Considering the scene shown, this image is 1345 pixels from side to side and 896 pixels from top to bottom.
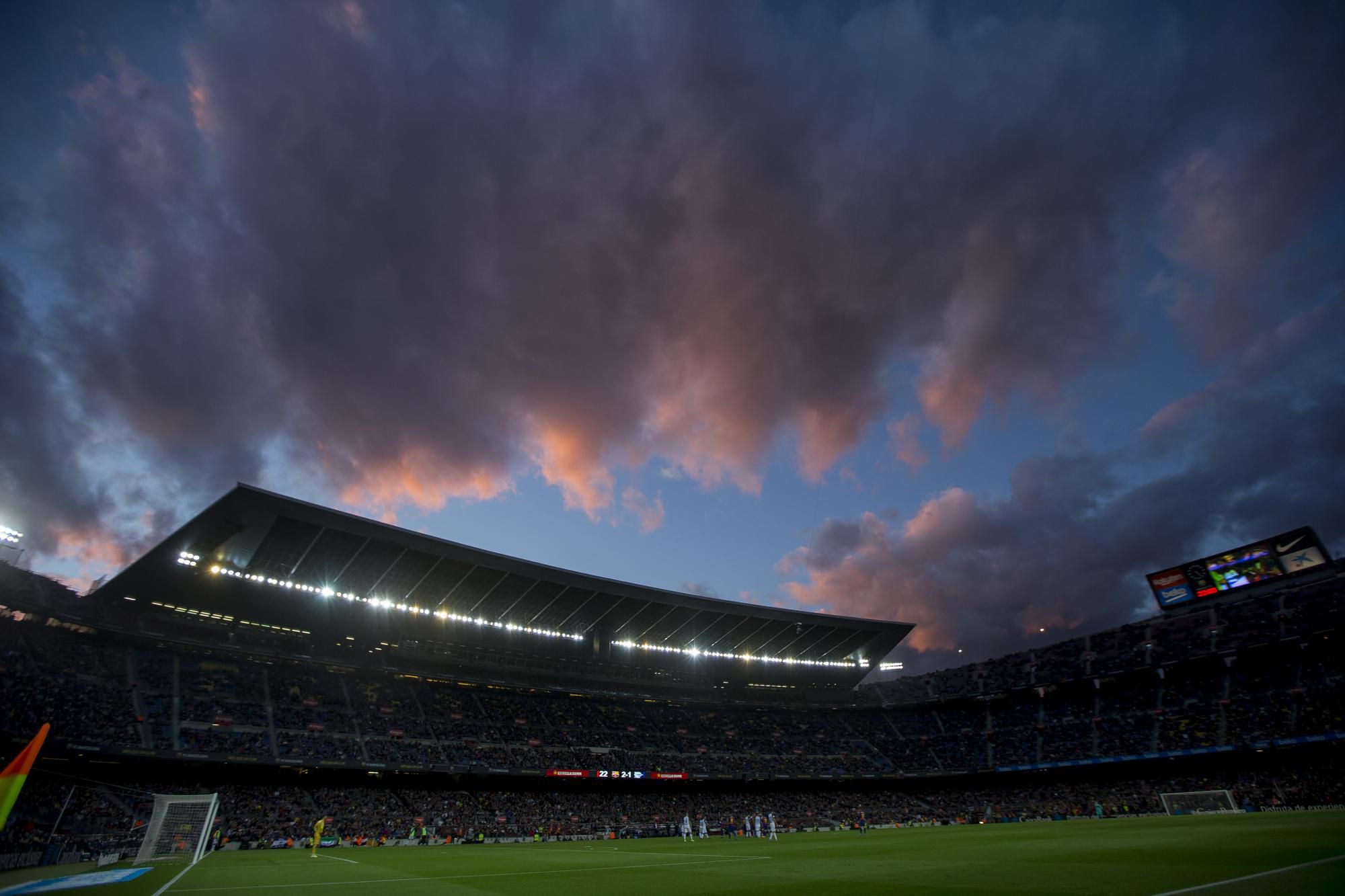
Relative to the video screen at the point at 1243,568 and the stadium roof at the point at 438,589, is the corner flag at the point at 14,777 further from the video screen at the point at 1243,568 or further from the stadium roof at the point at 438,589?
the video screen at the point at 1243,568

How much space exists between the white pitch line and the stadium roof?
143 feet

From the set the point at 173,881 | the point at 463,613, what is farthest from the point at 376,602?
the point at 173,881

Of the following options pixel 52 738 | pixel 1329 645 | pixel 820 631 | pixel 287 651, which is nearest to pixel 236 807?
pixel 52 738

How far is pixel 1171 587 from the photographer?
5706 centimetres

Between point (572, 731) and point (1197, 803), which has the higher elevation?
point (572, 731)

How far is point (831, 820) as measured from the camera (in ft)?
165

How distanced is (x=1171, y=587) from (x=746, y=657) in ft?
145

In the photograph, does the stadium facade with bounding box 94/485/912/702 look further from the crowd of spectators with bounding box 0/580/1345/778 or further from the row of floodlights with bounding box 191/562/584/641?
the crowd of spectators with bounding box 0/580/1345/778

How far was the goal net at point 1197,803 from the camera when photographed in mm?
38750

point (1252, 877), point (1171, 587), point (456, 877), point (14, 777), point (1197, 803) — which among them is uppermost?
point (1171, 587)

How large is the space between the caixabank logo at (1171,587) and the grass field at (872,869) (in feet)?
133

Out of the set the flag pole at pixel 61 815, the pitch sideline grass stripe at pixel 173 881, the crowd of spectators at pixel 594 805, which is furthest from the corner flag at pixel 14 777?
the flag pole at pixel 61 815

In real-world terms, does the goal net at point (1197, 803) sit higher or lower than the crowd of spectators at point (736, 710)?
lower

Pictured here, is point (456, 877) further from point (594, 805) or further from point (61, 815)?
point (594, 805)
